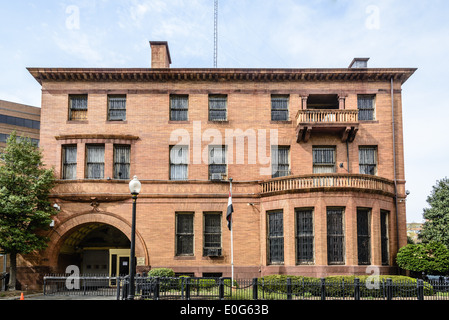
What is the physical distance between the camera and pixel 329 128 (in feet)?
96.6

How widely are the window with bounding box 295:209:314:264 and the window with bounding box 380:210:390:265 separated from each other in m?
4.63

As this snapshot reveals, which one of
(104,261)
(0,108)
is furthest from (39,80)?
(0,108)

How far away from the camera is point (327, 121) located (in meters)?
29.2

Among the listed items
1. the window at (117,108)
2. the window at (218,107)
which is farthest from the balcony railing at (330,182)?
the window at (117,108)

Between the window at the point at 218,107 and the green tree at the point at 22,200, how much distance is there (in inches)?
422

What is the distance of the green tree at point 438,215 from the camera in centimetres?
3884

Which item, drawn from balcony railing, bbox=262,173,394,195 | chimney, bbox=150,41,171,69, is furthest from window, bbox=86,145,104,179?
balcony railing, bbox=262,173,394,195

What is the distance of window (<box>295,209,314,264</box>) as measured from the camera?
26516mm

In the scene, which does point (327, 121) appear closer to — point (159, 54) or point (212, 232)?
point (212, 232)

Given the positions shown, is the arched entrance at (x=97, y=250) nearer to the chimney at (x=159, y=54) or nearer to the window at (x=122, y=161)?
the window at (x=122, y=161)

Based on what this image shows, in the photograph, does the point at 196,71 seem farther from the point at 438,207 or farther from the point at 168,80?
the point at 438,207

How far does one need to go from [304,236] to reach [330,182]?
3.42 meters

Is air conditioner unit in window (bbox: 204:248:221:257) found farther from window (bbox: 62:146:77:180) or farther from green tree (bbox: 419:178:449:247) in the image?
green tree (bbox: 419:178:449:247)

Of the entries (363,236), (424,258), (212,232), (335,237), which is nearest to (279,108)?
(212,232)
